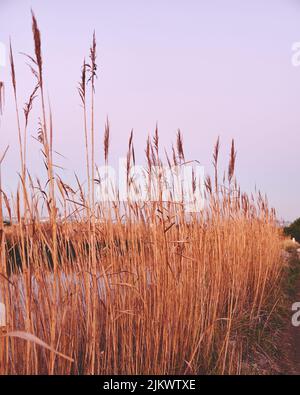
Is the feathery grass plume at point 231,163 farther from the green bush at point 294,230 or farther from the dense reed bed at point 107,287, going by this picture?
the green bush at point 294,230

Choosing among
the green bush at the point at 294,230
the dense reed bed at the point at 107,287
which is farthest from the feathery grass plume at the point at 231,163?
the green bush at the point at 294,230

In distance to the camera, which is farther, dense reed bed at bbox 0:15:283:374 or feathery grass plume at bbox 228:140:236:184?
feathery grass plume at bbox 228:140:236:184

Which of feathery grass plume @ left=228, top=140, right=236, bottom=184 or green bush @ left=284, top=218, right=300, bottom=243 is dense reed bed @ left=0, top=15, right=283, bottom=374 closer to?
feathery grass plume @ left=228, top=140, right=236, bottom=184

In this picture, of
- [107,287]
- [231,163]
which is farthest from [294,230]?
[107,287]

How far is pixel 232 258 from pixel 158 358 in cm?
112

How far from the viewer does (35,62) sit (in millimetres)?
864

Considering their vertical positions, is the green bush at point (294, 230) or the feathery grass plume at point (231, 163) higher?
the feathery grass plume at point (231, 163)

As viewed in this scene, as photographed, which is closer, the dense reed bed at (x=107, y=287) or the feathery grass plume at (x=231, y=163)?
the dense reed bed at (x=107, y=287)

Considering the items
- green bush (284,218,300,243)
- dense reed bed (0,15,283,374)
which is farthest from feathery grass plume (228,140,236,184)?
green bush (284,218,300,243)

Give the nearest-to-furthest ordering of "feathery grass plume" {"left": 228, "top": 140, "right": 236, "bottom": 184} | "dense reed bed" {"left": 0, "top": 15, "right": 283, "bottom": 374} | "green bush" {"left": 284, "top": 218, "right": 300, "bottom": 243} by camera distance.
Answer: "dense reed bed" {"left": 0, "top": 15, "right": 283, "bottom": 374} < "feathery grass plume" {"left": 228, "top": 140, "right": 236, "bottom": 184} < "green bush" {"left": 284, "top": 218, "right": 300, "bottom": 243}

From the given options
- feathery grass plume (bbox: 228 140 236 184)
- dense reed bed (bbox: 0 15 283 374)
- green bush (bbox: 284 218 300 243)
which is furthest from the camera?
green bush (bbox: 284 218 300 243)

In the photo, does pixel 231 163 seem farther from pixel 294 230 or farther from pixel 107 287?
pixel 294 230
